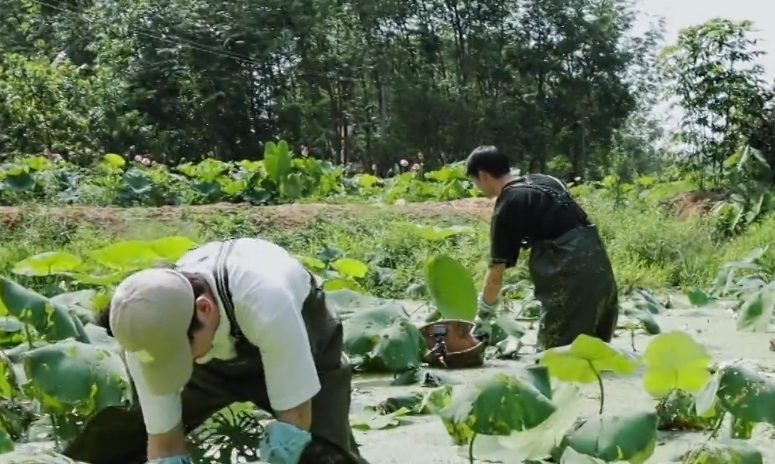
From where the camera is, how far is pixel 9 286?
10.7 feet

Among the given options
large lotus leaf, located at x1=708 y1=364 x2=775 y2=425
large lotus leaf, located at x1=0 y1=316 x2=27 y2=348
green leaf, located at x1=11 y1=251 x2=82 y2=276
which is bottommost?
large lotus leaf, located at x1=0 y1=316 x2=27 y2=348

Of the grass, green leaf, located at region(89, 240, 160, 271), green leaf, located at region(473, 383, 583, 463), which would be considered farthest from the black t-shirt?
the grass

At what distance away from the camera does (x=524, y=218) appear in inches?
199

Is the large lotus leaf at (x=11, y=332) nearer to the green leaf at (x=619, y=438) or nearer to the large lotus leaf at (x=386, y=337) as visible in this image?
the large lotus leaf at (x=386, y=337)

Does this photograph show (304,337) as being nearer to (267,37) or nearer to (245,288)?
(245,288)

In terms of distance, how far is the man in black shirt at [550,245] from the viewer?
16.6 ft

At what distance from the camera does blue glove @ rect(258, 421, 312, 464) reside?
8.11 ft

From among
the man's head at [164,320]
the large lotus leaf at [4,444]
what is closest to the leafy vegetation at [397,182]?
the large lotus leaf at [4,444]

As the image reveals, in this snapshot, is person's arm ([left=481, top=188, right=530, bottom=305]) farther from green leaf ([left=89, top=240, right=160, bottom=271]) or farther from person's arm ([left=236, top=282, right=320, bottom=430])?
person's arm ([left=236, top=282, right=320, bottom=430])

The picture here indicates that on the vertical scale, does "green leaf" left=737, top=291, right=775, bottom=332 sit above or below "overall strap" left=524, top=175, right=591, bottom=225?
below

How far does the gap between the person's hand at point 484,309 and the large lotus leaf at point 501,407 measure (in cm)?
288

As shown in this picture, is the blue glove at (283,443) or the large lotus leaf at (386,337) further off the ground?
the blue glove at (283,443)

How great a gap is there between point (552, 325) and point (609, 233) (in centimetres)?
574

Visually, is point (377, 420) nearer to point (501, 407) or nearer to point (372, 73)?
point (501, 407)
